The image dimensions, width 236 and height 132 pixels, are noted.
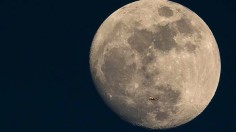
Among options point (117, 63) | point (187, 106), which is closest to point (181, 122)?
point (187, 106)

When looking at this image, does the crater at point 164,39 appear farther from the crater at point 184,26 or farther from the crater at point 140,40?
the crater at point 184,26

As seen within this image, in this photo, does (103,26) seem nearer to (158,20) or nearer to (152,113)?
(158,20)

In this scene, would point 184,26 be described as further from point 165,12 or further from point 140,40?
point 140,40

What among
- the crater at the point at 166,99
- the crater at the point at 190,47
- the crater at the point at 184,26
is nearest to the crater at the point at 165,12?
the crater at the point at 184,26

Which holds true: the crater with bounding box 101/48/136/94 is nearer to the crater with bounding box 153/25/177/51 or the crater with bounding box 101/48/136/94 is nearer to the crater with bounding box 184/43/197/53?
the crater with bounding box 153/25/177/51

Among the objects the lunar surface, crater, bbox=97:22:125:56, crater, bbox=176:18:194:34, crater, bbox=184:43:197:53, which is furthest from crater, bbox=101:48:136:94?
crater, bbox=176:18:194:34

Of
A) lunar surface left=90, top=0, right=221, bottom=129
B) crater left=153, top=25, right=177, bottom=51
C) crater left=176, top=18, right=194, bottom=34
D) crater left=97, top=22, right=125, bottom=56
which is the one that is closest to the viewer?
crater left=153, top=25, right=177, bottom=51

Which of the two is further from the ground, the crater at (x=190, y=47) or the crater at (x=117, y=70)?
the crater at (x=190, y=47)

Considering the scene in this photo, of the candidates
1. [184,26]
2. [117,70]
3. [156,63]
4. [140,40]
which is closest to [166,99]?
[156,63]

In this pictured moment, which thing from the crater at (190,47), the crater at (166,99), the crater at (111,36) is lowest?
the crater at (166,99)
